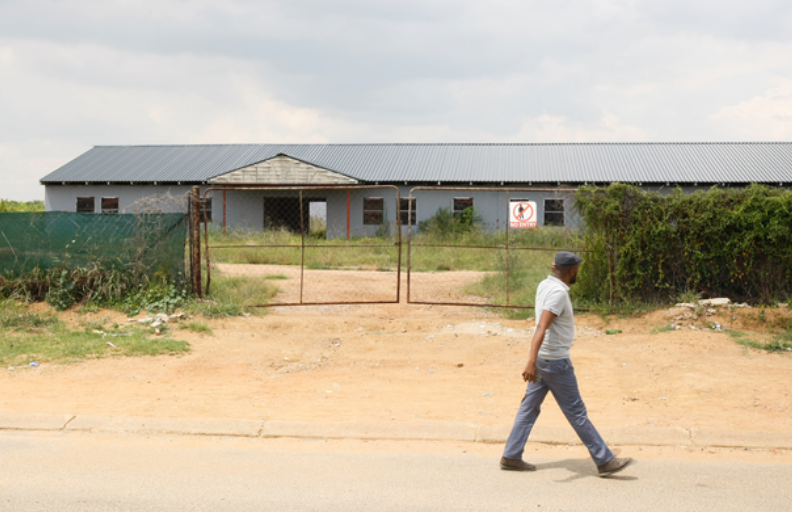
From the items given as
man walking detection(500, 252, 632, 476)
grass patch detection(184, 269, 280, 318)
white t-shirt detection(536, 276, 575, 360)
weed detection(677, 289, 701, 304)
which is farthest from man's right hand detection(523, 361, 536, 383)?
grass patch detection(184, 269, 280, 318)

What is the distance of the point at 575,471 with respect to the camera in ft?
15.7

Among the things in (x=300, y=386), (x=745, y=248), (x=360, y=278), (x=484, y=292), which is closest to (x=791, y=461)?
(x=300, y=386)

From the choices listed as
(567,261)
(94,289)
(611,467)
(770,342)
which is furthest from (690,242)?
(94,289)

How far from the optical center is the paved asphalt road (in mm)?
4133

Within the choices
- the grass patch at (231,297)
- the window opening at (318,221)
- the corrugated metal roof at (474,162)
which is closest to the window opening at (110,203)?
the corrugated metal roof at (474,162)

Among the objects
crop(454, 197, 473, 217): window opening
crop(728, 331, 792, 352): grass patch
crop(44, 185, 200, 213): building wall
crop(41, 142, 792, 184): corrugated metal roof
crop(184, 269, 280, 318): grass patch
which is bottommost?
crop(728, 331, 792, 352): grass patch

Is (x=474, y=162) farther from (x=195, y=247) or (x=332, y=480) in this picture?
(x=332, y=480)

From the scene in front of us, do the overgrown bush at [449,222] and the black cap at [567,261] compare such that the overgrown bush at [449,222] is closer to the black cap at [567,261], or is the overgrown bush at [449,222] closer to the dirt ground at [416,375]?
the dirt ground at [416,375]

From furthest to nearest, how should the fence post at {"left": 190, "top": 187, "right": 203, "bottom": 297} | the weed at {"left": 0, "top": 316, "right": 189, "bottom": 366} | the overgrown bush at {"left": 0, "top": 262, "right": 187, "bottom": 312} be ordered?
the fence post at {"left": 190, "top": 187, "right": 203, "bottom": 297}
the overgrown bush at {"left": 0, "top": 262, "right": 187, "bottom": 312}
the weed at {"left": 0, "top": 316, "right": 189, "bottom": 366}

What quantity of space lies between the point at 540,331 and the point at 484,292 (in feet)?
29.8

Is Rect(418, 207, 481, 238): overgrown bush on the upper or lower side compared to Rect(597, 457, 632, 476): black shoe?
upper

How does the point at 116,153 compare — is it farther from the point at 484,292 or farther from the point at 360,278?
the point at 484,292

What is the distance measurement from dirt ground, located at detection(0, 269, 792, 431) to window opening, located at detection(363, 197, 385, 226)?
18.3m

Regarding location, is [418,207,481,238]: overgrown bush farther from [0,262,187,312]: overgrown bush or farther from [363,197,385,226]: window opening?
[0,262,187,312]: overgrown bush
